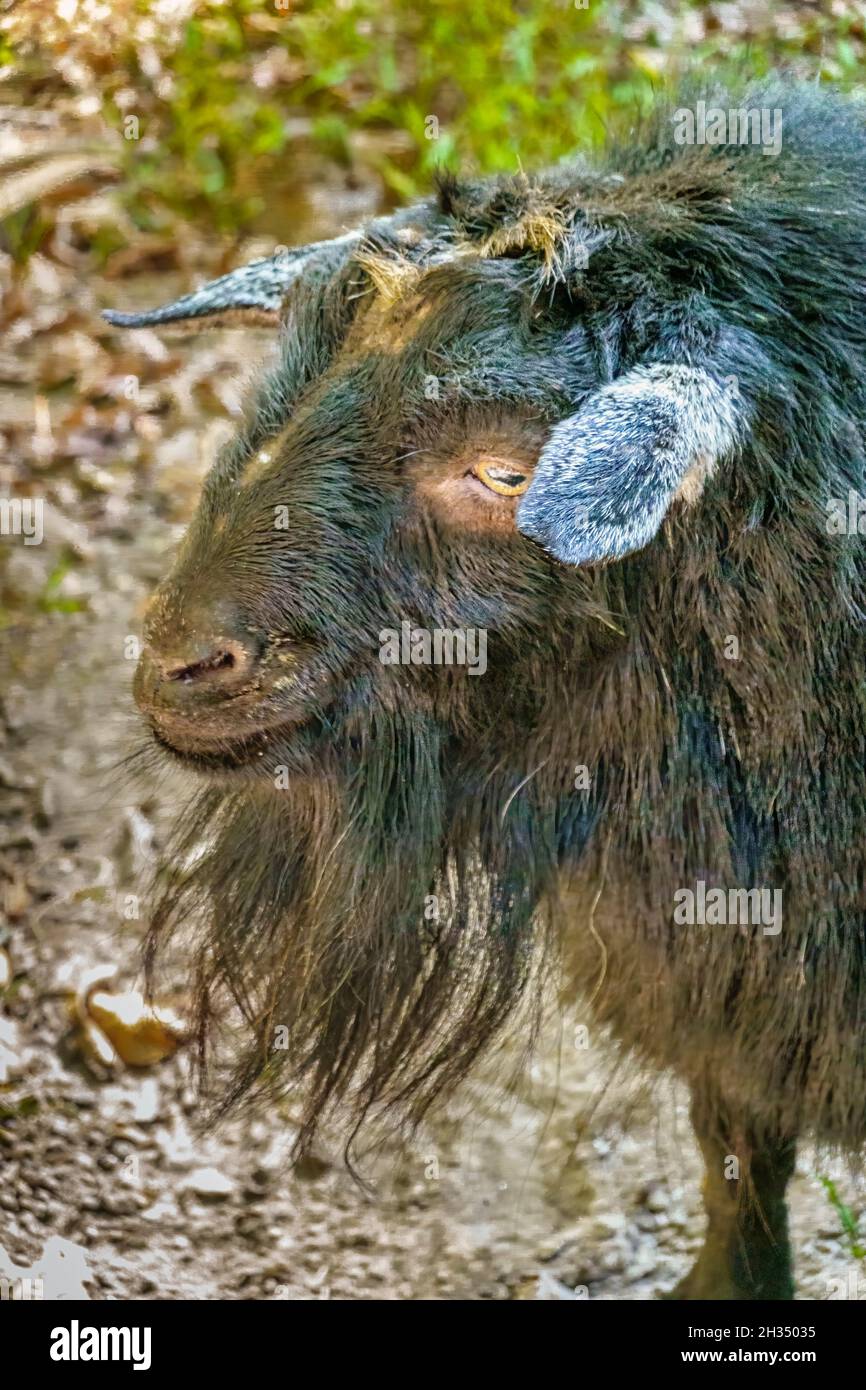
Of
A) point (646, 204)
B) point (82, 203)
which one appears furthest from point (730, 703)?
point (82, 203)

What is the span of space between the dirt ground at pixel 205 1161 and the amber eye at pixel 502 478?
1416 millimetres

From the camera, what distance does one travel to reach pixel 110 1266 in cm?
457

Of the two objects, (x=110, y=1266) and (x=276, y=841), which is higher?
(x=276, y=841)

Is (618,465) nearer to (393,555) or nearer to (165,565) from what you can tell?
(393,555)

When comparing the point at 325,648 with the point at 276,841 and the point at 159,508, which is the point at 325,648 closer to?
the point at 276,841

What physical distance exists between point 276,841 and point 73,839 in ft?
7.21

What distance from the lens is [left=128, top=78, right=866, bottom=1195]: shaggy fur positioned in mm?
3301
